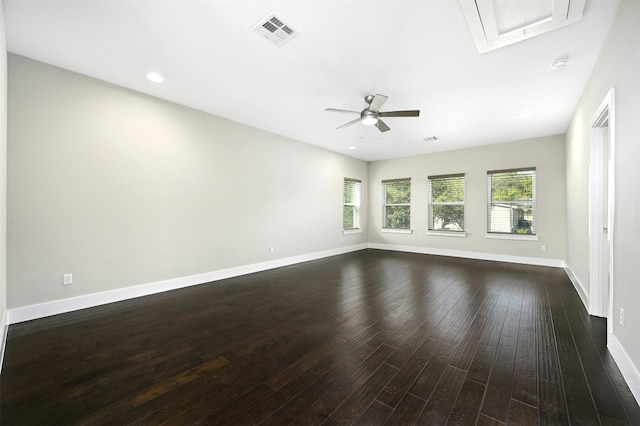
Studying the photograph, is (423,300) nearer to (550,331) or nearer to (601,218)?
(550,331)

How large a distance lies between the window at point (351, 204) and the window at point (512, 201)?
3343 mm

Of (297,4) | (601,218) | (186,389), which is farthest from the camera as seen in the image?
(601,218)

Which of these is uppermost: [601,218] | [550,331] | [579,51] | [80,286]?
[579,51]

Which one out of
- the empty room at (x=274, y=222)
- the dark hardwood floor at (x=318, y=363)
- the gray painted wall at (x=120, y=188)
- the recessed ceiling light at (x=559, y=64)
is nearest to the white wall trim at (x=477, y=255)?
the empty room at (x=274, y=222)

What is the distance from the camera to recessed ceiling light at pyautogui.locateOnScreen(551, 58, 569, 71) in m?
2.70

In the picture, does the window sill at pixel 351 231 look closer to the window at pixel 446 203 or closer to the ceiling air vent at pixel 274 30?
the window at pixel 446 203

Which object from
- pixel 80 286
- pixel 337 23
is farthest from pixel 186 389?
pixel 337 23

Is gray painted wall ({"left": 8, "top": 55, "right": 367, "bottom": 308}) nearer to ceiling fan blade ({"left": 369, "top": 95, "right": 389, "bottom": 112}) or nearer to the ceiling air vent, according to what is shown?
the ceiling air vent

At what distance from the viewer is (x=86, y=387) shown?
1730 millimetres

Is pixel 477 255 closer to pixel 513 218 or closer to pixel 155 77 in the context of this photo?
pixel 513 218

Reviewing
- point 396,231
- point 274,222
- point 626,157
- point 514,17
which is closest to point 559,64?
point 514,17

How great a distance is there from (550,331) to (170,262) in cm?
470

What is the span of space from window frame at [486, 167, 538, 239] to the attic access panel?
4.36 m

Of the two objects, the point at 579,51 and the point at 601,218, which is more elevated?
the point at 579,51
